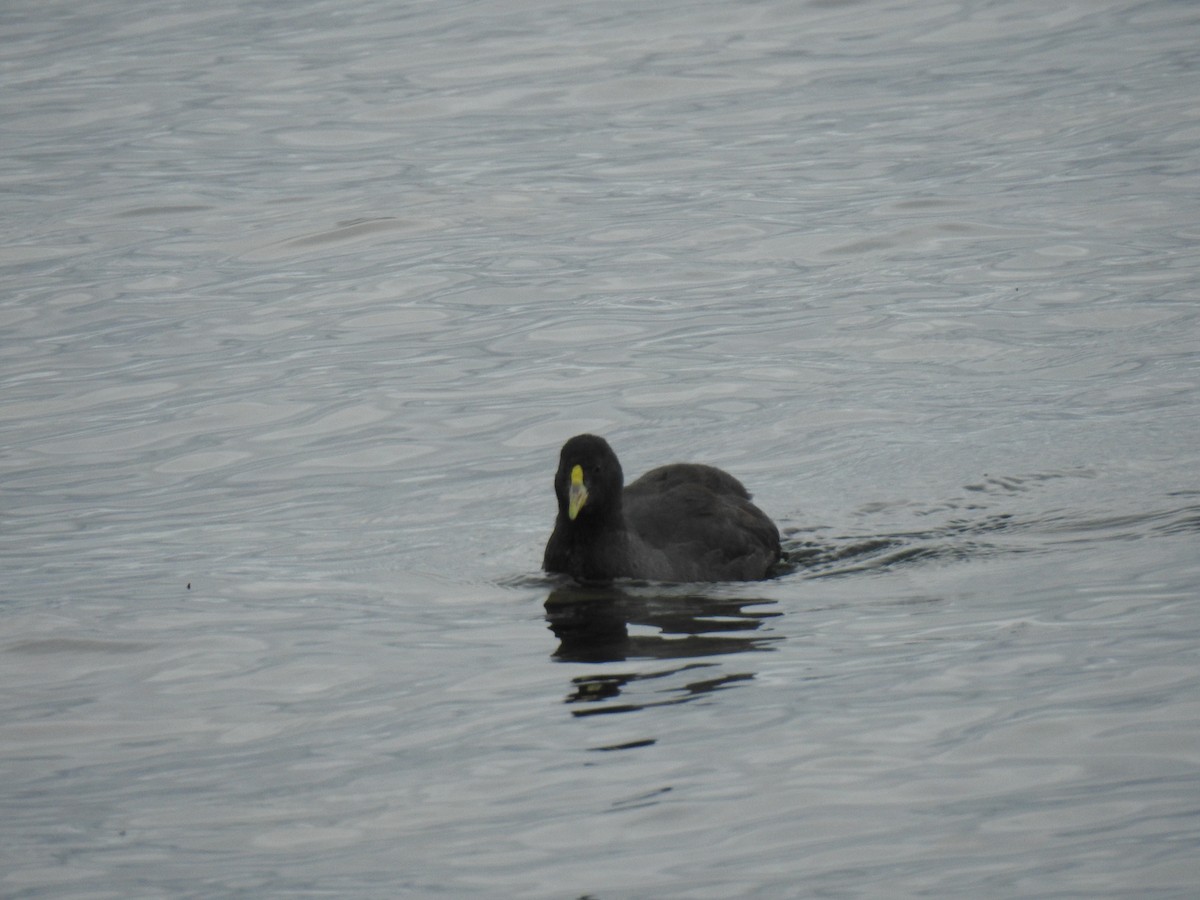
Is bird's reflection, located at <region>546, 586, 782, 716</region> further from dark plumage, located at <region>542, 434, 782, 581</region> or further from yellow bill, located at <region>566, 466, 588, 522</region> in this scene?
yellow bill, located at <region>566, 466, 588, 522</region>

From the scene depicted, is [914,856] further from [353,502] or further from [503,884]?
[353,502]

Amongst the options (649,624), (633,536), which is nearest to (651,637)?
(649,624)

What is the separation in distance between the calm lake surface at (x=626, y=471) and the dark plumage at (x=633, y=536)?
0.27m

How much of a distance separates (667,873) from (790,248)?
50.3ft

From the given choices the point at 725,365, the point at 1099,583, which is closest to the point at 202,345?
Result: the point at 725,365

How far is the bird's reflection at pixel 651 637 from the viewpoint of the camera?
955 cm

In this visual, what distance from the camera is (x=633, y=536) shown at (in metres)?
12.1

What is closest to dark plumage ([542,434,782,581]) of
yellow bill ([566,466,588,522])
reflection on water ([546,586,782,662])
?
yellow bill ([566,466,588,522])

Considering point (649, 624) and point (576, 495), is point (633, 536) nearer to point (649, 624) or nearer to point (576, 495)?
point (576, 495)

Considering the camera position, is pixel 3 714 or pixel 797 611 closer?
pixel 3 714

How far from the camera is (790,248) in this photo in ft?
73.0

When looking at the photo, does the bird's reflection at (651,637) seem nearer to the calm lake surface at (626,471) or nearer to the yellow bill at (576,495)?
the calm lake surface at (626,471)

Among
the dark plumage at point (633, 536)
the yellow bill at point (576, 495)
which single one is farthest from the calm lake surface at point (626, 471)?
the yellow bill at point (576, 495)

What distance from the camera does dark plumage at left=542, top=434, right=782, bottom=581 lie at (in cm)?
1191
